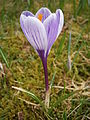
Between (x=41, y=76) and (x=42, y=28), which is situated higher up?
(x=42, y=28)

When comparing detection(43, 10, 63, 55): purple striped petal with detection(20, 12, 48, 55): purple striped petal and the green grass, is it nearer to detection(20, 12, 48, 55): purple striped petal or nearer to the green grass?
detection(20, 12, 48, 55): purple striped petal

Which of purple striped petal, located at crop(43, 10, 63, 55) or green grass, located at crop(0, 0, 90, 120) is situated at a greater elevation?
purple striped petal, located at crop(43, 10, 63, 55)

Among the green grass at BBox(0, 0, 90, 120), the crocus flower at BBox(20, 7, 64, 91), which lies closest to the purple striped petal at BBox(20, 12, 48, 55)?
the crocus flower at BBox(20, 7, 64, 91)

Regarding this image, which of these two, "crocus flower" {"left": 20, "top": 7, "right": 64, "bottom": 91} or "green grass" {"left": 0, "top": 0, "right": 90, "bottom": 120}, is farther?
"green grass" {"left": 0, "top": 0, "right": 90, "bottom": 120}

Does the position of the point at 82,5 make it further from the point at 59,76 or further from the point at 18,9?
the point at 59,76

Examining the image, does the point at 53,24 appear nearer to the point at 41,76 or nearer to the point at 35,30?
the point at 35,30

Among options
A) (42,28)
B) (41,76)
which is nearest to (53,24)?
(42,28)
